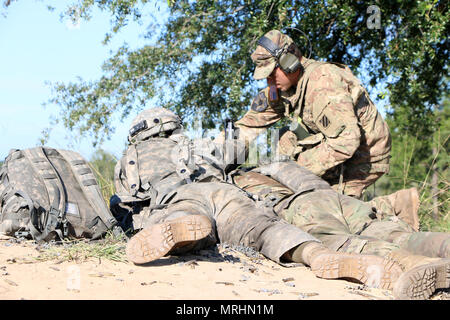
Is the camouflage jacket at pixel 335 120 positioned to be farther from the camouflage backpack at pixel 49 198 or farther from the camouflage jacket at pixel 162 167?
the camouflage backpack at pixel 49 198

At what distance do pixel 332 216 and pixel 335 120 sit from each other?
4.12 feet

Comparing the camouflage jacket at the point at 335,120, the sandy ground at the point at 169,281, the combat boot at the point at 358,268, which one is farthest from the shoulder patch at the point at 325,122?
the combat boot at the point at 358,268

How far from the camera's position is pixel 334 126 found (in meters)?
5.22

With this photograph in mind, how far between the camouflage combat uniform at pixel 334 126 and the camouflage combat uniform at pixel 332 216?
47cm

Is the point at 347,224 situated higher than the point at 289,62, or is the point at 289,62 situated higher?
the point at 289,62

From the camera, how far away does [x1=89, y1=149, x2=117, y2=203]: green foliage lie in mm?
6627

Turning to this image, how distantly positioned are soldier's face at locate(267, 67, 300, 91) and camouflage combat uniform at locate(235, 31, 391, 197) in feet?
0.25

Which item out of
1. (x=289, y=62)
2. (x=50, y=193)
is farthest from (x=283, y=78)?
(x=50, y=193)

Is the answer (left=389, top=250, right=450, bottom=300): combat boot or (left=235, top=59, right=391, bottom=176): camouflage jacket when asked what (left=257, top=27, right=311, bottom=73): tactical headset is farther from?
(left=389, top=250, right=450, bottom=300): combat boot

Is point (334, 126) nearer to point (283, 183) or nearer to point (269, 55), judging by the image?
point (283, 183)

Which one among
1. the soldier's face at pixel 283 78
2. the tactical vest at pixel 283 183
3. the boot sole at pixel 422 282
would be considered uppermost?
the soldier's face at pixel 283 78

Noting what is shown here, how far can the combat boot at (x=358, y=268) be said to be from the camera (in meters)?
3.18
